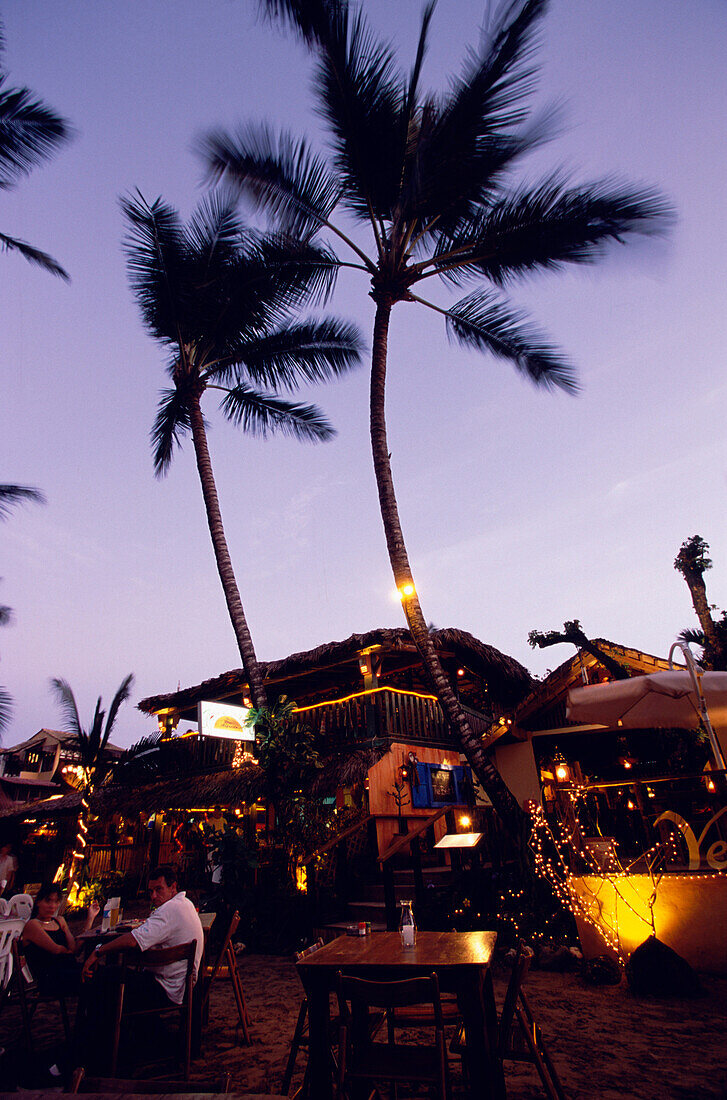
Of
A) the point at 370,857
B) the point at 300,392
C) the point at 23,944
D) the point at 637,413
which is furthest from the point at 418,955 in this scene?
the point at 637,413

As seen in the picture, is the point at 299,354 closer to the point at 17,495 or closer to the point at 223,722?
the point at 223,722

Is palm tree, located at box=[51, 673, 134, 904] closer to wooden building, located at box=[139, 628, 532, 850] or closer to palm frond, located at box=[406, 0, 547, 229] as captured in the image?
wooden building, located at box=[139, 628, 532, 850]

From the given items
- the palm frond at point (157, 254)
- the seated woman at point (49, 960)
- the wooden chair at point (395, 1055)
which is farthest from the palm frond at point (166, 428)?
the wooden chair at point (395, 1055)

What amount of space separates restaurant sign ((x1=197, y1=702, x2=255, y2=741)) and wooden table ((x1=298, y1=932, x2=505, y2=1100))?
292 inches

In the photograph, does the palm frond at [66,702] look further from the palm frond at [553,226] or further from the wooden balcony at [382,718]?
the palm frond at [553,226]

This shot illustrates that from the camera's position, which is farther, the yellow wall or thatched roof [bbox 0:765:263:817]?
thatched roof [bbox 0:765:263:817]

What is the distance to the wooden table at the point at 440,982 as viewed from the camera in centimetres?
303

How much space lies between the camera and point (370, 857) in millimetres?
10836

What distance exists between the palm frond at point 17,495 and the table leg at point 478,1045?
20856 mm

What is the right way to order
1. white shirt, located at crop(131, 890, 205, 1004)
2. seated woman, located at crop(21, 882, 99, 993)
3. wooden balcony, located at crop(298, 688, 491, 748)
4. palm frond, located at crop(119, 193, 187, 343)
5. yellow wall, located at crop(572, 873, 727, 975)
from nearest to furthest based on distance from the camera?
white shirt, located at crop(131, 890, 205, 1004), seated woman, located at crop(21, 882, 99, 993), yellow wall, located at crop(572, 873, 727, 975), wooden balcony, located at crop(298, 688, 491, 748), palm frond, located at crop(119, 193, 187, 343)

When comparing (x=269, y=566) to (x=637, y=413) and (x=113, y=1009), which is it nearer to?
(x=637, y=413)

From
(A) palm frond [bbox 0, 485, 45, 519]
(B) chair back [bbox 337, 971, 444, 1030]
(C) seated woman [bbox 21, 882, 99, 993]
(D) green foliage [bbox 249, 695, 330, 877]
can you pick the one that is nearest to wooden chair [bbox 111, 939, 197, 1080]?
(C) seated woman [bbox 21, 882, 99, 993]

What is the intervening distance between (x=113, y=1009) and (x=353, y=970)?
5.27 ft

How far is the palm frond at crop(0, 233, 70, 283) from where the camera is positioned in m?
12.8
